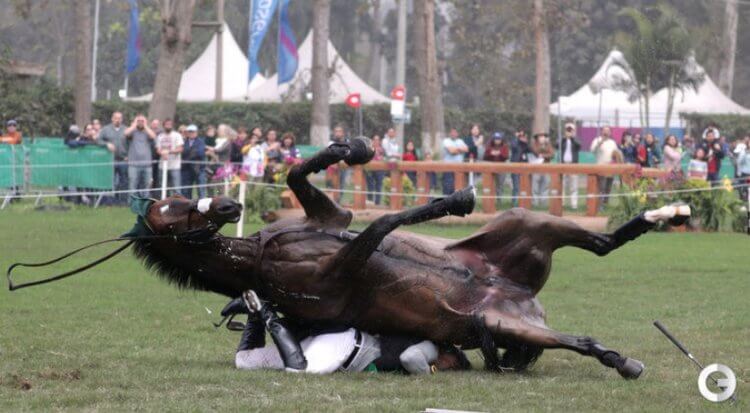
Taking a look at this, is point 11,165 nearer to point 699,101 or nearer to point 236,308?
point 236,308

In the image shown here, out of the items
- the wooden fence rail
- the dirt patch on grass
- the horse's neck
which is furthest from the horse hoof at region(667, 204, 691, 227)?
the wooden fence rail

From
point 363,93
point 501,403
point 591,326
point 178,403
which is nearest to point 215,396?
point 178,403

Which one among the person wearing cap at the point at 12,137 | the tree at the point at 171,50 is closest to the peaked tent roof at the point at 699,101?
the tree at the point at 171,50

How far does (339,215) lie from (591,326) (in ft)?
12.3

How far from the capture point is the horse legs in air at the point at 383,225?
8617 mm

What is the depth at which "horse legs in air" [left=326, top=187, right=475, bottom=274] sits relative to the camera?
8617 mm

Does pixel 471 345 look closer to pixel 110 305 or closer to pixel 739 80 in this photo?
pixel 110 305

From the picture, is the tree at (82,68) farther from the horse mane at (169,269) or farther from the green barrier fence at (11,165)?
the horse mane at (169,269)

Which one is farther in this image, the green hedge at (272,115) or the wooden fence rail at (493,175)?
the green hedge at (272,115)

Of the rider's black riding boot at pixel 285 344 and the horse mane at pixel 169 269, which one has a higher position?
the horse mane at pixel 169 269

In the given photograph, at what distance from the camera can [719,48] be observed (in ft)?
210

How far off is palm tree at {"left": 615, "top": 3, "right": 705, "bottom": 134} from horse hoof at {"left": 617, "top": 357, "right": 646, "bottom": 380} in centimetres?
3612

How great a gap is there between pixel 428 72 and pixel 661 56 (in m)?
10.2

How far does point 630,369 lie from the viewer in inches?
336
